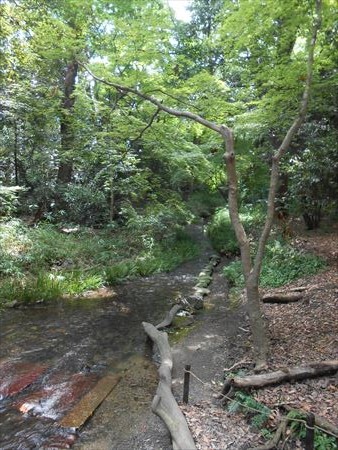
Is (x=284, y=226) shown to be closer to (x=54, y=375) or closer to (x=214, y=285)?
(x=214, y=285)

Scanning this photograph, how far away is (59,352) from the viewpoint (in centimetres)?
576

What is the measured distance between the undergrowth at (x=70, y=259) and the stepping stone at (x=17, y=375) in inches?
107

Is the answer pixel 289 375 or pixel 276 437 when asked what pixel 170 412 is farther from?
pixel 289 375

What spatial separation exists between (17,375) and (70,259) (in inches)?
211

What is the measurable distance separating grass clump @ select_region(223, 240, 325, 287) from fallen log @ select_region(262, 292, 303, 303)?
35.6 inches

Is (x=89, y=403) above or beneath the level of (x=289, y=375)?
beneath

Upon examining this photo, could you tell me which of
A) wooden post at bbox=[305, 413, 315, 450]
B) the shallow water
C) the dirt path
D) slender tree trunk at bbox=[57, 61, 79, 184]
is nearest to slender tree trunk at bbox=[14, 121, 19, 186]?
slender tree trunk at bbox=[57, 61, 79, 184]

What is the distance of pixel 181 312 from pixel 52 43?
8291mm

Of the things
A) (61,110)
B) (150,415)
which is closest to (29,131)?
(61,110)

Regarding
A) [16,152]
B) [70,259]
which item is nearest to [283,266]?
[70,259]

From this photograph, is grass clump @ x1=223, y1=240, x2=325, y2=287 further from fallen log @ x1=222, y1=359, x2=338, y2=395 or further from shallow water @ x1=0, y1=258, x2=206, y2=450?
fallen log @ x1=222, y1=359, x2=338, y2=395

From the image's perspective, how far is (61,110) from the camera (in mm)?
12797

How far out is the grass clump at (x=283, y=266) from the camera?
795 centimetres

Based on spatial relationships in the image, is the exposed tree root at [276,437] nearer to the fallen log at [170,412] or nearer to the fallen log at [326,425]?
the fallen log at [326,425]
